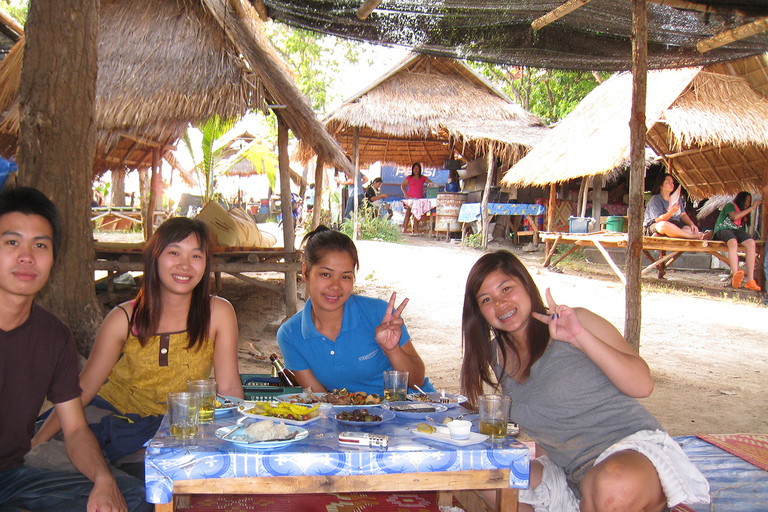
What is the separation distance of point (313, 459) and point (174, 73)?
583 cm

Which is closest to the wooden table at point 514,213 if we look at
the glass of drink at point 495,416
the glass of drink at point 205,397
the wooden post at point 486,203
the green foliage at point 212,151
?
the wooden post at point 486,203

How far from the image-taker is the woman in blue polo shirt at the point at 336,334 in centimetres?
262

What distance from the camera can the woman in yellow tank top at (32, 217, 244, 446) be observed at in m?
2.25

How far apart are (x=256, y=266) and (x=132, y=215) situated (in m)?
10.1

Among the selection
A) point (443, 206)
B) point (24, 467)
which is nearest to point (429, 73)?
point (443, 206)

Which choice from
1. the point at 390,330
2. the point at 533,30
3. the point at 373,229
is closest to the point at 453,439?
the point at 390,330

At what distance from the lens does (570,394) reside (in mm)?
2109

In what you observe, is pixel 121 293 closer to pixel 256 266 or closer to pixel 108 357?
pixel 256 266

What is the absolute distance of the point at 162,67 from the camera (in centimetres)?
637

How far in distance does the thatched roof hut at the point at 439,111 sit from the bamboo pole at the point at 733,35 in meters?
7.23

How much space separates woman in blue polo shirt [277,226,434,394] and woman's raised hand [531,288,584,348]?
790 millimetres

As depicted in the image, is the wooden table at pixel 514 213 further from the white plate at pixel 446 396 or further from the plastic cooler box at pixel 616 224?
the white plate at pixel 446 396

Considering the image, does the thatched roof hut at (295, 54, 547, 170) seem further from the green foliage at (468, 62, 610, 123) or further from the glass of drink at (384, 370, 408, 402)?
the glass of drink at (384, 370, 408, 402)

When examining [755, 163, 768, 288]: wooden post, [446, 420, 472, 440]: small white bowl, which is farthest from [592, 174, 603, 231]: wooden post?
[446, 420, 472, 440]: small white bowl
